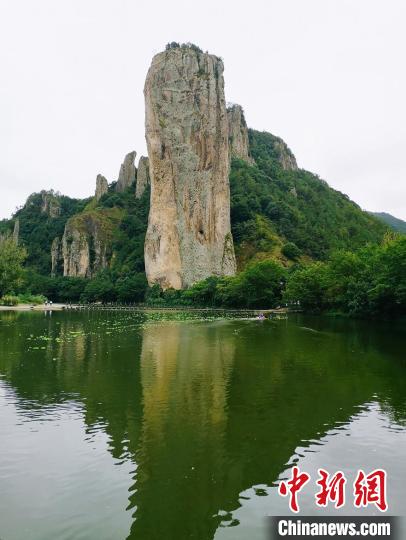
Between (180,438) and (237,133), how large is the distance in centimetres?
12885

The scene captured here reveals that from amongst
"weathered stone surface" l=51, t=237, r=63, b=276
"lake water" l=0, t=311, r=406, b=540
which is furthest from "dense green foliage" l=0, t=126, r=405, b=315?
"lake water" l=0, t=311, r=406, b=540

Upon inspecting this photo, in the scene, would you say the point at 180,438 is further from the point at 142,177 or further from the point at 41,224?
the point at 41,224

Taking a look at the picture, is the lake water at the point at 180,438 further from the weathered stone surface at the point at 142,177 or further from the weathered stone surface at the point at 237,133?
the weathered stone surface at the point at 237,133

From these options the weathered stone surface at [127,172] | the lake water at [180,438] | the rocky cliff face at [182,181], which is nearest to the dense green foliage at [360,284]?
the lake water at [180,438]

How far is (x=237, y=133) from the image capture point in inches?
5182

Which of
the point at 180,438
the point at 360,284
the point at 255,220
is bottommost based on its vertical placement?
the point at 180,438

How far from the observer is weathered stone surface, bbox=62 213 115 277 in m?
122

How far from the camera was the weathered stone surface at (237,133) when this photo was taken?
131250 mm

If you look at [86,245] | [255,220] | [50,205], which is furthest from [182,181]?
[50,205]

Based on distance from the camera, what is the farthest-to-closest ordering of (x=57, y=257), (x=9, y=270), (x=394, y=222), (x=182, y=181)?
(x=394, y=222)
(x=57, y=257)
(x=182, y=181)
(x=9, y=270)

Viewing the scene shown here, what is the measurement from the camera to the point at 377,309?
142 feet

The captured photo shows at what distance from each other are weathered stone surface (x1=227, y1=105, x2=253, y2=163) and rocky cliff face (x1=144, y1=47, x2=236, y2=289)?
36.3 meters

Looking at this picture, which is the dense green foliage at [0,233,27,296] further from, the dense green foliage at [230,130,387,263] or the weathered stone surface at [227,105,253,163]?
the weathered stone surface at [227,105,253,163]

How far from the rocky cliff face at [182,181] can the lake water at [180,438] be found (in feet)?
234
